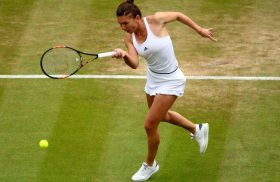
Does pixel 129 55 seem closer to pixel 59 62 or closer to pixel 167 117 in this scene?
pixel 59 62

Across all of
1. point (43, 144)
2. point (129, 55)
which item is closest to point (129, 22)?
point (129, 55)

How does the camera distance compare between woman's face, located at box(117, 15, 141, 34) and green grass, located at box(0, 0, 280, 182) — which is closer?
woman's face, located at box(117, 15, 141, 34)

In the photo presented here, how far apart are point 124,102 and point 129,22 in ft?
8.64

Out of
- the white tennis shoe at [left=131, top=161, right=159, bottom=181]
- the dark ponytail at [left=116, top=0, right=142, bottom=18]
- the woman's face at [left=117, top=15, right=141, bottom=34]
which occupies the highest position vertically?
the dark ponytail at [left=116, top=0, right=142, bottom=18]

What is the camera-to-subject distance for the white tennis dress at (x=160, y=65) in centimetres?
843

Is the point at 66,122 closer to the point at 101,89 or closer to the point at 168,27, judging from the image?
the point at 101,89

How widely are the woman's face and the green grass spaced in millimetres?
1903

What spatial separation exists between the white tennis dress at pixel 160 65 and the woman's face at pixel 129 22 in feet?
0.70

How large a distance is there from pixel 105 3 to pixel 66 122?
3.97 meters

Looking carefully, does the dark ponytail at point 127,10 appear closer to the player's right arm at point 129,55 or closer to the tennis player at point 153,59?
the tennis player at point 153,59

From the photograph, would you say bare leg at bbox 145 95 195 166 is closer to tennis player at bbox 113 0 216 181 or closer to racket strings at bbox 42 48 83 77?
tennis player at bbox 113 0 216 181

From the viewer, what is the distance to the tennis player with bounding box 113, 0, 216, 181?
8.29m

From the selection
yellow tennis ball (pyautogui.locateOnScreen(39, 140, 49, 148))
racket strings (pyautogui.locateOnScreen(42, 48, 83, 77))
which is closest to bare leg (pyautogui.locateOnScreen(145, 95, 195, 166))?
racket strings (pyautogui.locateOnScreen(42, 48, 83, 77))

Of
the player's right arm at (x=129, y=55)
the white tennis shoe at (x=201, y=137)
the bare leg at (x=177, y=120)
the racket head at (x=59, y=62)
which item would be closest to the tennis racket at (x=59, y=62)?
the racket head at (x=59, y=62)
